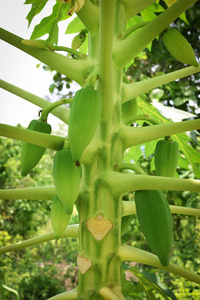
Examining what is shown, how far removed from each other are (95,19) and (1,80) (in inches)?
12.1

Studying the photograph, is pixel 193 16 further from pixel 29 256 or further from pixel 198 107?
pixel 29 256

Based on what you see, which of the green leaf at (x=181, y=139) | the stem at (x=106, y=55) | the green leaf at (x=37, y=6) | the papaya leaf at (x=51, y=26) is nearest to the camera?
the stem at (x=106, y=55)

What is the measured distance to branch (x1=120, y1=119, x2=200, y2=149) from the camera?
27.4 inches

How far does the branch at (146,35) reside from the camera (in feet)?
2.10

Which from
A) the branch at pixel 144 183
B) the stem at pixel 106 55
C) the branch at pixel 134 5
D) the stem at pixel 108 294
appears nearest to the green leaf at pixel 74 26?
the branch at pixel 134 5

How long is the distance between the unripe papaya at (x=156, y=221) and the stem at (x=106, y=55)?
204 millimetres

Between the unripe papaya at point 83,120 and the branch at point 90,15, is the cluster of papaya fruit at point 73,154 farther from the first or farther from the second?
the branch at point 90,15

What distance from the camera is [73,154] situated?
0.61 metres

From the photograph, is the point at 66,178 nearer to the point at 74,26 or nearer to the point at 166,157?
the point at 166,157

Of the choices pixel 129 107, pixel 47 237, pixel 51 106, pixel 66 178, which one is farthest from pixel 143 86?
pixel 47 237

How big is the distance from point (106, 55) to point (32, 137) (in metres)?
0.22

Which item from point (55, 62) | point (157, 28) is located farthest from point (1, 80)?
point (157, 28)

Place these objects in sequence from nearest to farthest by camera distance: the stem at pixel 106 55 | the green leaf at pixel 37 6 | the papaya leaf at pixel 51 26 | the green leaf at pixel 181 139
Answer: the stem at pixel 106 55
the green leaf at pixel 37 6
the papaya leaf at pixel 51 26
the green leaf at pixel 181 139

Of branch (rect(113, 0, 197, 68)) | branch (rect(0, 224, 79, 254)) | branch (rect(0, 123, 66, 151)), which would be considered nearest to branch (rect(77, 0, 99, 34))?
branch (rect(113, 0, 197, 68))
